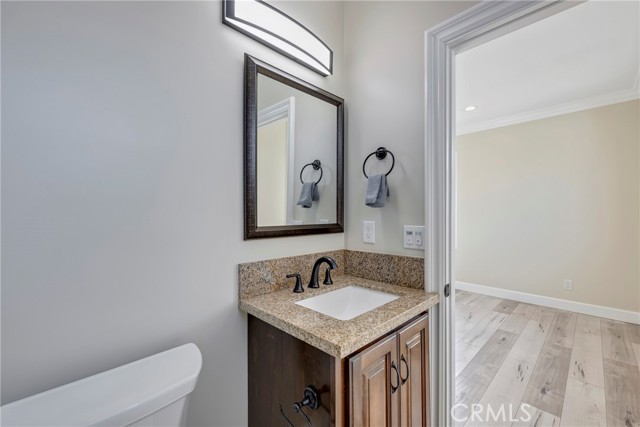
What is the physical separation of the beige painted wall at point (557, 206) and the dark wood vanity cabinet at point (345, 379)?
318 cm

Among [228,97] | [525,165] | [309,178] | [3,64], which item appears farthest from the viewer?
[525,165]

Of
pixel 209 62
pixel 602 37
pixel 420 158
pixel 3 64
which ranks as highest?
pixel 602 37

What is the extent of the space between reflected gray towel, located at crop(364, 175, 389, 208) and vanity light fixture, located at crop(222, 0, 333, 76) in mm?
687

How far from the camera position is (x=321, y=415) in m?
0.84

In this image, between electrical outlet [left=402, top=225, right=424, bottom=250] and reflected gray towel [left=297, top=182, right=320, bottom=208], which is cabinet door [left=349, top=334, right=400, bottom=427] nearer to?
electrical outlet [left=402, top=225, right=424, bottom=250]

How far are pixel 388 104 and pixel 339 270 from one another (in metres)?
0.99

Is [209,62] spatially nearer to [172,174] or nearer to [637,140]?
[172,174]

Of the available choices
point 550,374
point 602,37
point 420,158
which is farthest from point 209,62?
point 550,374

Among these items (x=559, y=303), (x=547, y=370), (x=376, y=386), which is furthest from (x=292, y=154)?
(x=559, y=303)

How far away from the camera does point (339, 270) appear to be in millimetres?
1604

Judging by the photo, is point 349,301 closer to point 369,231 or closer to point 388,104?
point 369,231

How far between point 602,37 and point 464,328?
268 cm

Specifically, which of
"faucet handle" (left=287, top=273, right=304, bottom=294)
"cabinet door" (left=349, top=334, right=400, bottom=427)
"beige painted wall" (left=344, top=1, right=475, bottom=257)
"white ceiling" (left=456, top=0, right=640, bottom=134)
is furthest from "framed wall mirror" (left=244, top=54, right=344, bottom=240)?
"white ceiling" (left=456, top=0, right=640, bottom=134)

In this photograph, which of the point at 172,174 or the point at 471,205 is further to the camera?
the point at 471,205
